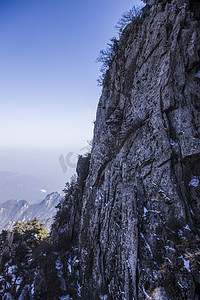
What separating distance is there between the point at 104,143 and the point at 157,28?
9888 mm

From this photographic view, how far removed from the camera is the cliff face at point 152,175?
20.7 ft

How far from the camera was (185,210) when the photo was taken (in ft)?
21.0

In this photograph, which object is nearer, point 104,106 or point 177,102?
point 177,102

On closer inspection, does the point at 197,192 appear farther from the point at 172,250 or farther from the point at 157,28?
the point at 157,28

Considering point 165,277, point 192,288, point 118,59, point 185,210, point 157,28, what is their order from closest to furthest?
point 192,288, point 165,277, point 185,210, point 157,28, point 118,59

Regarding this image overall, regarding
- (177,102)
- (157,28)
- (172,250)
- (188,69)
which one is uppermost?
(157,28)

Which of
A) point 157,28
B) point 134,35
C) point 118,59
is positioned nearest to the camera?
point 157,28

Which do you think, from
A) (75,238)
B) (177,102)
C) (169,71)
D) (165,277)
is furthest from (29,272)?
(169,71)

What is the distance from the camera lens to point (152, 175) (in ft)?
26.0

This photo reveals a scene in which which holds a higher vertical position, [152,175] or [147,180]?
[152,175]

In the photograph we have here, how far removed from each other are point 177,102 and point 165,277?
8671mm

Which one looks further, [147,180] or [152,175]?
[147,180]

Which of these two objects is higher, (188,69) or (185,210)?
(188,69)

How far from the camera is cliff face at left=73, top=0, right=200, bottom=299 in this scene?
6309 mm
